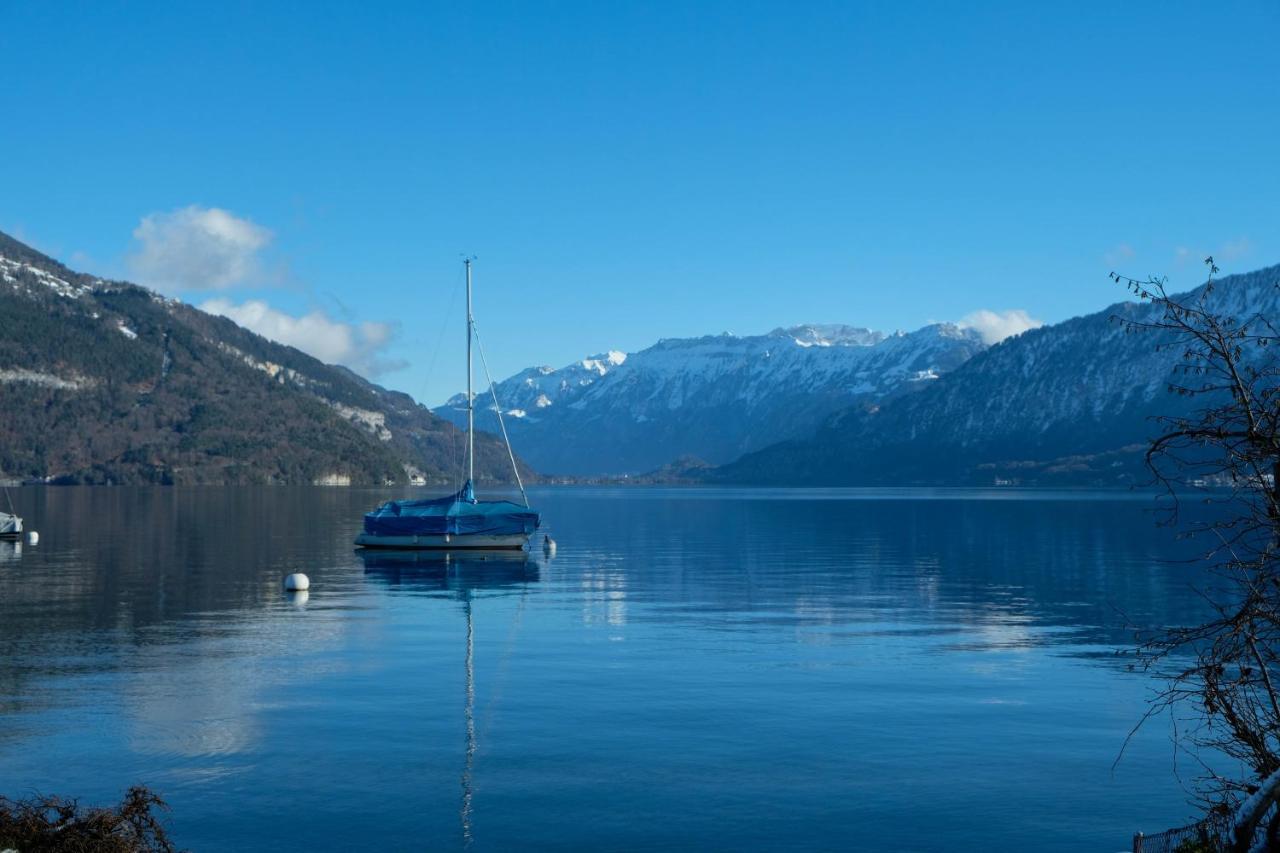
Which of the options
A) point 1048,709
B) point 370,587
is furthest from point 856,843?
point 370,587

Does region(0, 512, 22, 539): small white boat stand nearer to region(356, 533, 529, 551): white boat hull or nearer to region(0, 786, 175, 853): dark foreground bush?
region(356, 533, 529, 551): white boat hull

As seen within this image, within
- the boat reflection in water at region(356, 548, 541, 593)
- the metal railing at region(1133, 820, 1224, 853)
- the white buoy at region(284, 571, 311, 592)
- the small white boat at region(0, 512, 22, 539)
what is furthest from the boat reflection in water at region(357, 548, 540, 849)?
the small white boat at region(0, 512, 22, 539)

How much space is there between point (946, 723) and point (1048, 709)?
15.3ft

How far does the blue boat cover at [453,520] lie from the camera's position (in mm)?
113938

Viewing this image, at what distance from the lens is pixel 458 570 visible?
317 feet

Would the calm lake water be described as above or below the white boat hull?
below

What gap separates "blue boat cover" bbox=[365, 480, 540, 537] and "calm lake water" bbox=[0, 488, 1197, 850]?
30.5m

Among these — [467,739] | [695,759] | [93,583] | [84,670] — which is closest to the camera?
[695,759]

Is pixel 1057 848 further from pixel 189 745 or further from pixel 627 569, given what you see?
pixel 627 569

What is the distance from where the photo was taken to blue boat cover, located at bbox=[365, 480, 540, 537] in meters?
114

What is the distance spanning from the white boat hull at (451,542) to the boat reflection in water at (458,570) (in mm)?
685

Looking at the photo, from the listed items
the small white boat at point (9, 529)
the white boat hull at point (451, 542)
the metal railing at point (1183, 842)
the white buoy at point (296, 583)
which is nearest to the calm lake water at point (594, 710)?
the white buoy at point (296, 583)

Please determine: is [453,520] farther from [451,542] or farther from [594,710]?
[594,710]

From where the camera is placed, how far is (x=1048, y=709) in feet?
127
